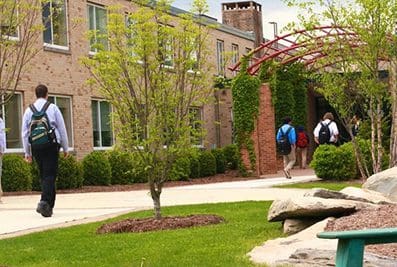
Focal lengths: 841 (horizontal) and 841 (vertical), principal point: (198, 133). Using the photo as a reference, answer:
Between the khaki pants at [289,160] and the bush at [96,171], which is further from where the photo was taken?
the bush at [96,171]

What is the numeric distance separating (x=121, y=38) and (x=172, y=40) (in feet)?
2.03

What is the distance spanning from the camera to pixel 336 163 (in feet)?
69.2

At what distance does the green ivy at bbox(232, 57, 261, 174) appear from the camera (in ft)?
90.8

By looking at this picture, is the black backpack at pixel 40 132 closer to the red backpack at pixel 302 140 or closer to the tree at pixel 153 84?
the tree at pixel 153 84

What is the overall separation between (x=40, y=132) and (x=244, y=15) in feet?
118

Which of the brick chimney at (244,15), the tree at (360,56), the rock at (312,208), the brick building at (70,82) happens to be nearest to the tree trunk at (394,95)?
the tree at (360,56)

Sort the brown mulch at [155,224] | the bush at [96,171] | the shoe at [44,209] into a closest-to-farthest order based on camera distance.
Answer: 1. the brown mulch at [155,224]
2. the shoe at [44,209]
3. the bush at [96,171]

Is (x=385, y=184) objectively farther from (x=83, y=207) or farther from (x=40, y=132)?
(x=83, y=207)

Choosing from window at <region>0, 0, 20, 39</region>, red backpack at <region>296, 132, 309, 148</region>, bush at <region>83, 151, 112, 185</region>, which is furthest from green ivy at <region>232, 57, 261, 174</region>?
window at <region>0, 0, 20, 39</region>

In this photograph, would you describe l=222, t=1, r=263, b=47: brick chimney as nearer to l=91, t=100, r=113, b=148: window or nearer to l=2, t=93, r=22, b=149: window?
l=91, t=100, r=113, b=148: window

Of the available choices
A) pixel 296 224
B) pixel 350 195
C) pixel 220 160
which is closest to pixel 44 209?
pixel 296 224

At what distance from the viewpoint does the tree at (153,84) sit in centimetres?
995

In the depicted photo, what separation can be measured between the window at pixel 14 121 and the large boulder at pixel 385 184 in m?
14.5

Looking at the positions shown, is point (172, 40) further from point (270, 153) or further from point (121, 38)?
point (270, 153)
